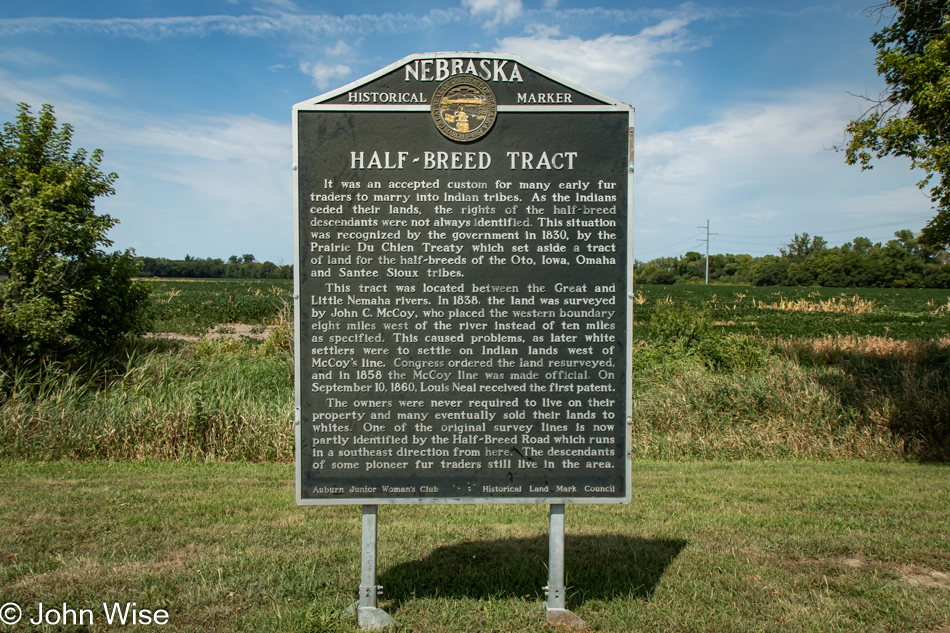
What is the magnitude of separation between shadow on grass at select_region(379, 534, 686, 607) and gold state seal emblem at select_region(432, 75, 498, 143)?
2946 millimetres

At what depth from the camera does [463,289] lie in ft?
12.2

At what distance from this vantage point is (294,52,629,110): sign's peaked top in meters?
3.66

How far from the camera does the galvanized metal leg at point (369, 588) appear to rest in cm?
359

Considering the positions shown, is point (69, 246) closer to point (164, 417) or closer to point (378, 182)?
point (164, 417)

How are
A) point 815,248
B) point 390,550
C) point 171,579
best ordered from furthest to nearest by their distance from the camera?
1. point 815,248
2. point 390,550
3. point 171,579

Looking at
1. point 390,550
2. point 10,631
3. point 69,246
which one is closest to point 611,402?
point 390,550

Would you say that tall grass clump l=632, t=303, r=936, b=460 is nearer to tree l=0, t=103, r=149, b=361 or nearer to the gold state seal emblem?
the gold state seal emblem

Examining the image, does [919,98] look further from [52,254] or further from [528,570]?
[52,254]

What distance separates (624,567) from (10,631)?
12.6 feet

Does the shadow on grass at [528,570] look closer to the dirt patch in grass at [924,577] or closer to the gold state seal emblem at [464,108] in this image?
the dirt patch in grass at [924,577]

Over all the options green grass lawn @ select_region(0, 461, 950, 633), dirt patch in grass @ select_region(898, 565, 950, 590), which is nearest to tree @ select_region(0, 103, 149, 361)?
green grass lawn @ select_region(0, 461, 950, 633)

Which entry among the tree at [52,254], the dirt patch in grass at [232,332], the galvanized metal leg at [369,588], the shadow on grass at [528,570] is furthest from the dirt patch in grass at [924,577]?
the dirt patch in grass at [232,332]

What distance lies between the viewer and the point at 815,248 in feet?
470

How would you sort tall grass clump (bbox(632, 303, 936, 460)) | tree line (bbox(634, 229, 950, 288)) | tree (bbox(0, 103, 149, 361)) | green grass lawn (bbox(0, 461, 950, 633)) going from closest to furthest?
green grass lawn (bbox(0, 461, 950, 633)) < tall grass clump (bbox(632, 303, 936, 460)) < tree (bbox(0, 103, 149, 361)) < tree line (bbox(634, 229, 950, 288))
